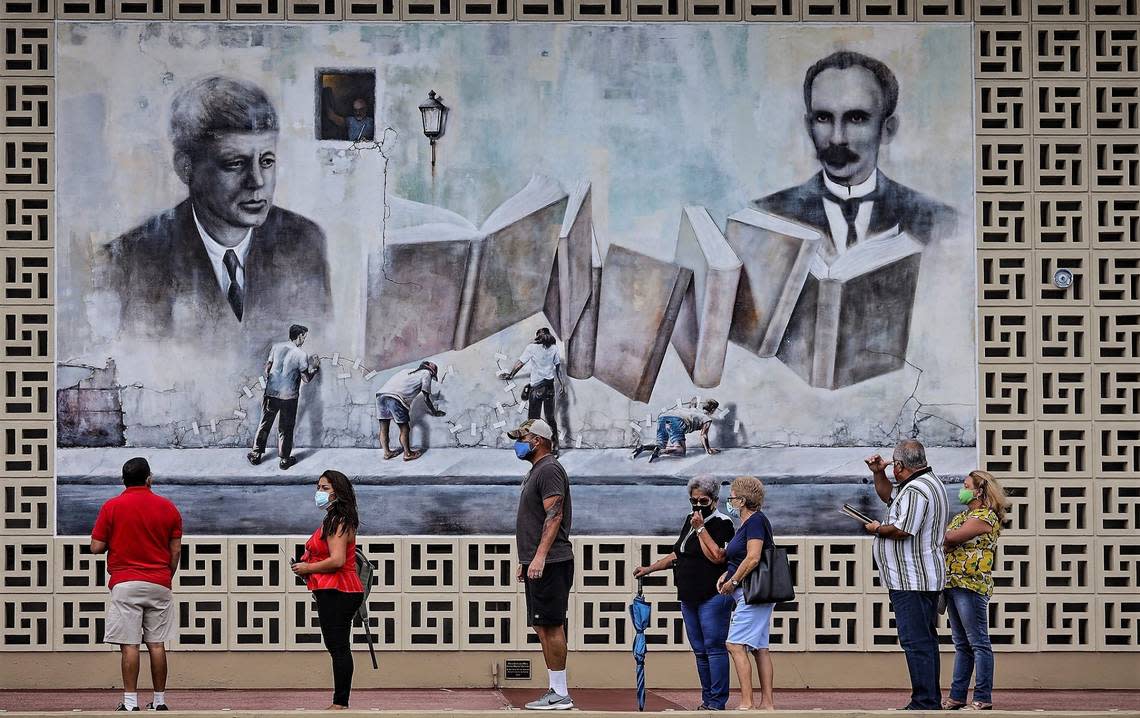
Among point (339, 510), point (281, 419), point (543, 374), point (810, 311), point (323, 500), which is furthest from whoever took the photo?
point (810, 311)

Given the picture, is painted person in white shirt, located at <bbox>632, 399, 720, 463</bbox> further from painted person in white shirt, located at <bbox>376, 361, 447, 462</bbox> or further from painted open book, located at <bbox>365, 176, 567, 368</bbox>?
painted person in white shirt, located at <bbox>376, 361, 447, 462</bbox>

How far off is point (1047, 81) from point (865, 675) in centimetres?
516

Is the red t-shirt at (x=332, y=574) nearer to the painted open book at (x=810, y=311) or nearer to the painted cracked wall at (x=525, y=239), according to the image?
the painted cracked wall at (x=525, y=239)

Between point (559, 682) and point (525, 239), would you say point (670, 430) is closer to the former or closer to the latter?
point (525, 239)

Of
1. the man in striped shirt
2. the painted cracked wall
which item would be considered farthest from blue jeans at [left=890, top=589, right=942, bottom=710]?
the painted cracked wall

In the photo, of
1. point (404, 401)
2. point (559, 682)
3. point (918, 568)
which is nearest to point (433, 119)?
point (404, 401)

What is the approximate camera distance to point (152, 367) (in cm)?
1173

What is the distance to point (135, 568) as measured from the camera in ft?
31.7

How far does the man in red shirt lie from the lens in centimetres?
964

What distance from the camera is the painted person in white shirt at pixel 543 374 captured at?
38.8 ft

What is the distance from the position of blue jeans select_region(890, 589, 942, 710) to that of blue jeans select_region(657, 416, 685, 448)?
2.87 metres

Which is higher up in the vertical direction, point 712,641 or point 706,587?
point 706,587

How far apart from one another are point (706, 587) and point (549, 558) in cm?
107

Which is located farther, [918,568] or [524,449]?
[524,449]
